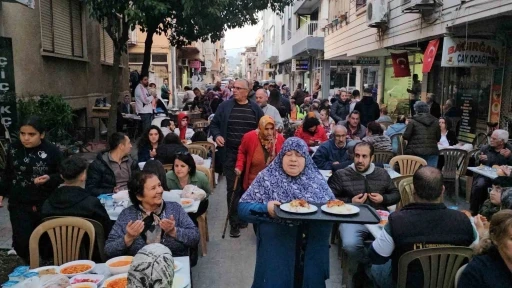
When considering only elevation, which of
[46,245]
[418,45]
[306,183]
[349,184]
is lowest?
[46,245]

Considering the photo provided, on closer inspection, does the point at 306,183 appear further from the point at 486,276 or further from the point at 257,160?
the point at 257,160

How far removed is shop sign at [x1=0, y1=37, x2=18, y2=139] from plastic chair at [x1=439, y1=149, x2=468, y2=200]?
748 centimetres

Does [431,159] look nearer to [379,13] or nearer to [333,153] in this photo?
[333,153]

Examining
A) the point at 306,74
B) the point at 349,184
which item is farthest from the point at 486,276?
the point at 306,74

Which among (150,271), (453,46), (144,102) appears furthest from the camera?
(144,102)

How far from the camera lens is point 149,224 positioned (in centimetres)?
343

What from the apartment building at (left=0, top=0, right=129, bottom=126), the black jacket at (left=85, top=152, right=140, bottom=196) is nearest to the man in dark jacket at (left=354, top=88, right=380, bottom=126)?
the black jacket at (left=85, top=152, right=140, bottom=196)

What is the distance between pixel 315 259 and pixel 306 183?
569 millimetres

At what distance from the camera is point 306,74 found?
1380 inches

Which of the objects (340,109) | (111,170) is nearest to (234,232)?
(111,170)

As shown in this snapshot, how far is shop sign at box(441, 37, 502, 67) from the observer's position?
9250 millimetres

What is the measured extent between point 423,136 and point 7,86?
7045 millimetres

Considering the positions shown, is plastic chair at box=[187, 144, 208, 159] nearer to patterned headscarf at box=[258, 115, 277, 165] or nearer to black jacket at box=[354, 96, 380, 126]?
patterned headscarf at box=[258, 115, 277, 165]

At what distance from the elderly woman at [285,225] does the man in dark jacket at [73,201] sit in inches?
55.8
